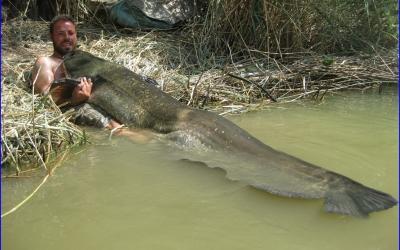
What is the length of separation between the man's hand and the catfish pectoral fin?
273cm

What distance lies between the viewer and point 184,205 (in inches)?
111

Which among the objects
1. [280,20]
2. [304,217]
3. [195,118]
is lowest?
[304,217]

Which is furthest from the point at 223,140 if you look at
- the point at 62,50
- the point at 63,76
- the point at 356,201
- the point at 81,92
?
the point at 62,50

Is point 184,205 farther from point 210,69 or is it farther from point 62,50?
point 210,69

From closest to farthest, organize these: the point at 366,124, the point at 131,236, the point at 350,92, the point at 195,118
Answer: the point at 131,236
the point at 195,118
the point at 366,124
the point at 350,92

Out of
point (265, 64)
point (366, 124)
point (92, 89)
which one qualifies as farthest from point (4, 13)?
point (366, 124)

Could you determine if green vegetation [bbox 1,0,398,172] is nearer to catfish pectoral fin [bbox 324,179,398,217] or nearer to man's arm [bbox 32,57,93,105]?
man's arm [bbox 32,57,93,105]

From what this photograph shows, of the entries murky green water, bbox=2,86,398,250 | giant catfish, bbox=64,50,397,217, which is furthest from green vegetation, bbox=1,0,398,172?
murky green water, bbox=2,86,398,250

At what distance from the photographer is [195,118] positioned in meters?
3.80

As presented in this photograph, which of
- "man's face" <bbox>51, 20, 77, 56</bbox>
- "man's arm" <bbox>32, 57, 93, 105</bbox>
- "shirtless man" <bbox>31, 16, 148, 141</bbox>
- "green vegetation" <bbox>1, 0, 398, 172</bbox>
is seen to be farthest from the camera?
"green vegetation" <bbox>1, 0, 398, 172</bbox>

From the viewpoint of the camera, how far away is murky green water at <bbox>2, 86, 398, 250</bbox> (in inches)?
95.3

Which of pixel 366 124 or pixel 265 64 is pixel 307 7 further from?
pixel 366 124

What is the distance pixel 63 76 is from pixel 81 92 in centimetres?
45

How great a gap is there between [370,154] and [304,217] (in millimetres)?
1142
